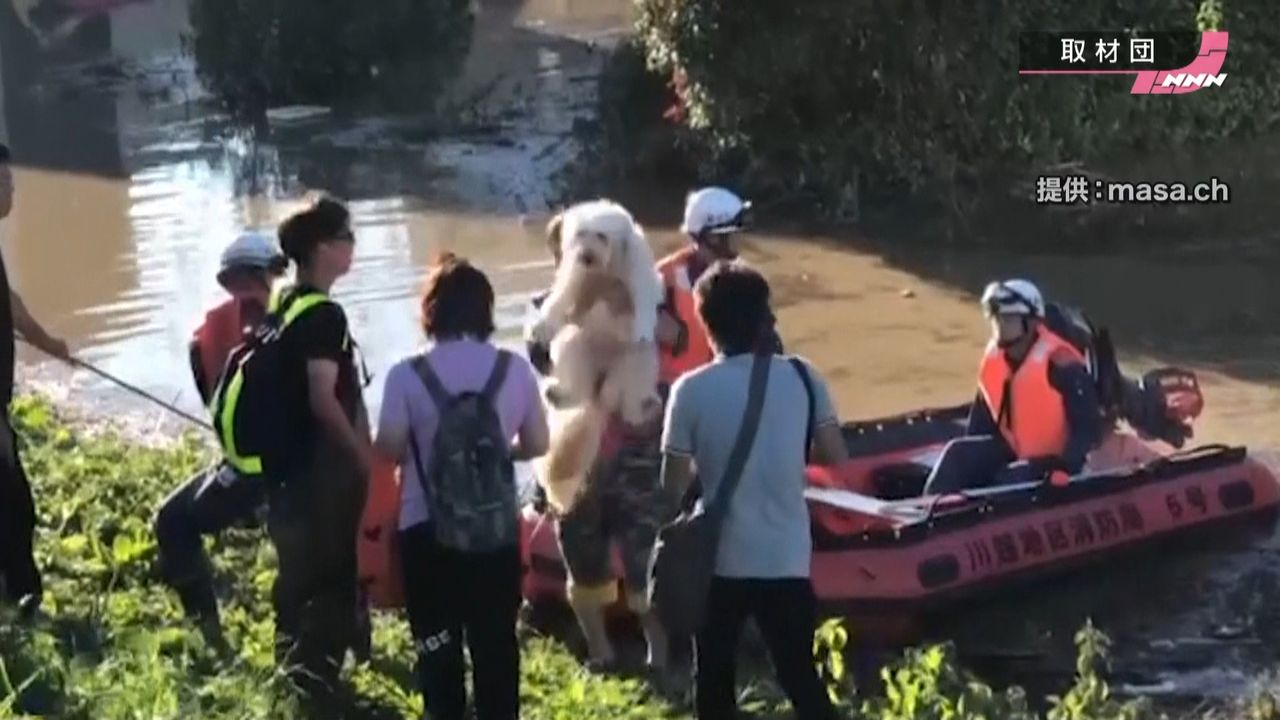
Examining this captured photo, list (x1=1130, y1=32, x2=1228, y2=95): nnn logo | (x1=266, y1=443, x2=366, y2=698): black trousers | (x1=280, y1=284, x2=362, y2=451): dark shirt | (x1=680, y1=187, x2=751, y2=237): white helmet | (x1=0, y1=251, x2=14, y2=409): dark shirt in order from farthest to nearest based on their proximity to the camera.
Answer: (x1=1130, y1=32, x2=1228, y2=95): nnn logo, (x1=680, y1=187, x2=751, y2=237): white helmet, (x1=0, y1=251, x2=14, y2=409): dark shirt, (x1=266, y1=443, x2=366, y2=698): black trousers, (x1=280, y1=284, x2=362, y2=451): dark shirt

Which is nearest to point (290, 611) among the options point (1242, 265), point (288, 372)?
point (288, 372)

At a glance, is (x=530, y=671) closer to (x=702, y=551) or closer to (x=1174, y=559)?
(x=702, y=551)

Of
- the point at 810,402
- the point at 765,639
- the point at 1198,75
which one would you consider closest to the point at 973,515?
the point at 765,639

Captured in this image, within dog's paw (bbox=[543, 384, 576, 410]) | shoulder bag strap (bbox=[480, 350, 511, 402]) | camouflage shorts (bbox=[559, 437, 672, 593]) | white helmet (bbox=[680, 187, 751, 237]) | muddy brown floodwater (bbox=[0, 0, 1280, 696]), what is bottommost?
muddy brown floodwater (bbox=[0, 0, 1280, 696])

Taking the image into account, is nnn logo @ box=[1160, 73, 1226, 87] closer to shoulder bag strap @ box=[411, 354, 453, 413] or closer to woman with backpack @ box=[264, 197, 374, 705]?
woman with backpack @ box=[264, 197, 374, 705]

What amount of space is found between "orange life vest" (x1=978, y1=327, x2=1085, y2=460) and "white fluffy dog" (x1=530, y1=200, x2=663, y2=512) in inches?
84.2

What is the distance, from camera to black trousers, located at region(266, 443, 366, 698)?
19.8 feet

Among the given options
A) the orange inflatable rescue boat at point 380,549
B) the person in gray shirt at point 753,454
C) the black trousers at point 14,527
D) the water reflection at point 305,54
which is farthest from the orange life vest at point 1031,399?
the water reflection at point 305,54

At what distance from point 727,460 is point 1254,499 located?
450cm

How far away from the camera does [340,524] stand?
613 centimetres

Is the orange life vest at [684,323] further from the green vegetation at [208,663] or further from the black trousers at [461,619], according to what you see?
the black trousers at [461,619]

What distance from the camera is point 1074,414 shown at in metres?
8.70

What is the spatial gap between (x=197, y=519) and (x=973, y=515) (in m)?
3.26

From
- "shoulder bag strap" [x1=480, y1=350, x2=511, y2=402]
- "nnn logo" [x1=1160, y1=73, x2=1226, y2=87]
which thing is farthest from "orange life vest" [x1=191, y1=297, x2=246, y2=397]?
"nnn logo" [x1=1160, y1=73, x2=1226, y2=87]
